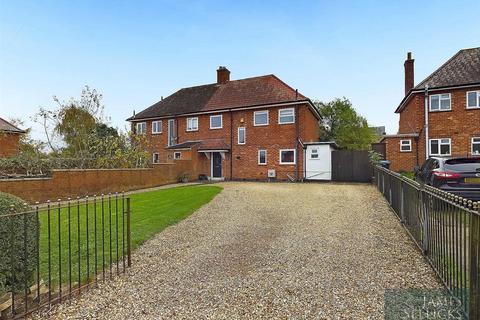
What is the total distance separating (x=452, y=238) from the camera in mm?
3617

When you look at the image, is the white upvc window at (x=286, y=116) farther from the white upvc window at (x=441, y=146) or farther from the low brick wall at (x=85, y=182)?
the white upvc window at (x=441, y=146)

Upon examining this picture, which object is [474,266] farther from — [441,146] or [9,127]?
[9,127]

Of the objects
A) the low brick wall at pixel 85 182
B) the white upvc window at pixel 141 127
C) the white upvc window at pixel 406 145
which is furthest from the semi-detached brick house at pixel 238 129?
the white upvc window at pixel 406 145

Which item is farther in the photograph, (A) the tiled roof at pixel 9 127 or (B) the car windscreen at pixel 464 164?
(A) the tiled roof at pixel 9 127

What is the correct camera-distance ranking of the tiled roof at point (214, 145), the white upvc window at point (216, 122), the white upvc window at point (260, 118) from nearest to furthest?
the white upvc window at point (260, 118), the tiled roof at point (214, 145), the white upvc window at point (216, 122)

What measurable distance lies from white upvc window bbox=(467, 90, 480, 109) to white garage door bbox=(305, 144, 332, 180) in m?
9.04

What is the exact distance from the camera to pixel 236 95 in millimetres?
25047

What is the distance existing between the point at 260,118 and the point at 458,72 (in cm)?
1361

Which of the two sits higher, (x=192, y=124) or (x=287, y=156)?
(x=192, y=124)

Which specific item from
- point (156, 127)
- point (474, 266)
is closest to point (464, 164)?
point (474, 266)

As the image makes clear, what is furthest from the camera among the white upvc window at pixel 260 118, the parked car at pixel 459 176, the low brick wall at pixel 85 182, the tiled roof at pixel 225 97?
the tiled roof at pixel 225 97

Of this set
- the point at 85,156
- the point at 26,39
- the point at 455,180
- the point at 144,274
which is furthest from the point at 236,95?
the point at 144,274

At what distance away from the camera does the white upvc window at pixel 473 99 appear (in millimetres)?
18938

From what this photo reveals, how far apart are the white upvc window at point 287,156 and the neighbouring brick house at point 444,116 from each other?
6.84 m
